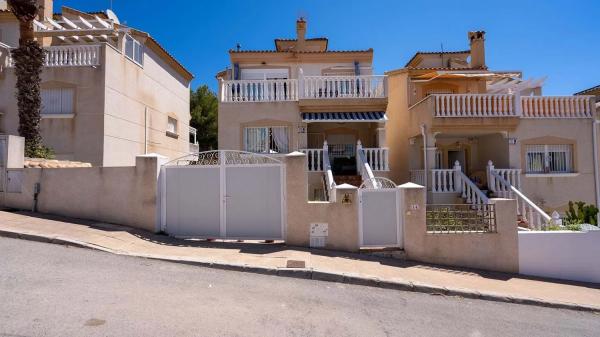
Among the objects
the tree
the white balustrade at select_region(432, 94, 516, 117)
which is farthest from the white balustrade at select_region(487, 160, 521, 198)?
the tree

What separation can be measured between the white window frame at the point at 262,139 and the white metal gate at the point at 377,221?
7298 millimetres

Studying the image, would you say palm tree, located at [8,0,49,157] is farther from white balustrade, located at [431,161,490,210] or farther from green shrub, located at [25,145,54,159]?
white balustrade, located at [431,161,490,210]

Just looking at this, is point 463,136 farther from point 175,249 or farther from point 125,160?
point 125,160

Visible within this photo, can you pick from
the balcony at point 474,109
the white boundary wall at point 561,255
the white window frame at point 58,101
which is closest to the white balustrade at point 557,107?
the balcony at point 474,109

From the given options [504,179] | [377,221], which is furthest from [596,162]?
[377,221]

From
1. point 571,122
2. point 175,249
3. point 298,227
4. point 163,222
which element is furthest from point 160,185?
point 571,122

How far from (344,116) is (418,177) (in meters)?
4.44

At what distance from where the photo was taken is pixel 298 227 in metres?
9.57

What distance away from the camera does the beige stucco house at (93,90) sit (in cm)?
1505

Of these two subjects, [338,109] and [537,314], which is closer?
[537,314]

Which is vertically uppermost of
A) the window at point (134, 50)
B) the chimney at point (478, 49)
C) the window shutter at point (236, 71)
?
the chimney at point (478, 49)

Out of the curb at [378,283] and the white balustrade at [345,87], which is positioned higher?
the white balustrade at [345,87]

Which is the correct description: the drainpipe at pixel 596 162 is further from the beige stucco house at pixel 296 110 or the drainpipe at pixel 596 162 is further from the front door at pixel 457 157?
the beige stucco house at pixel 296 110

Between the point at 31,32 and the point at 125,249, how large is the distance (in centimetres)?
1088
